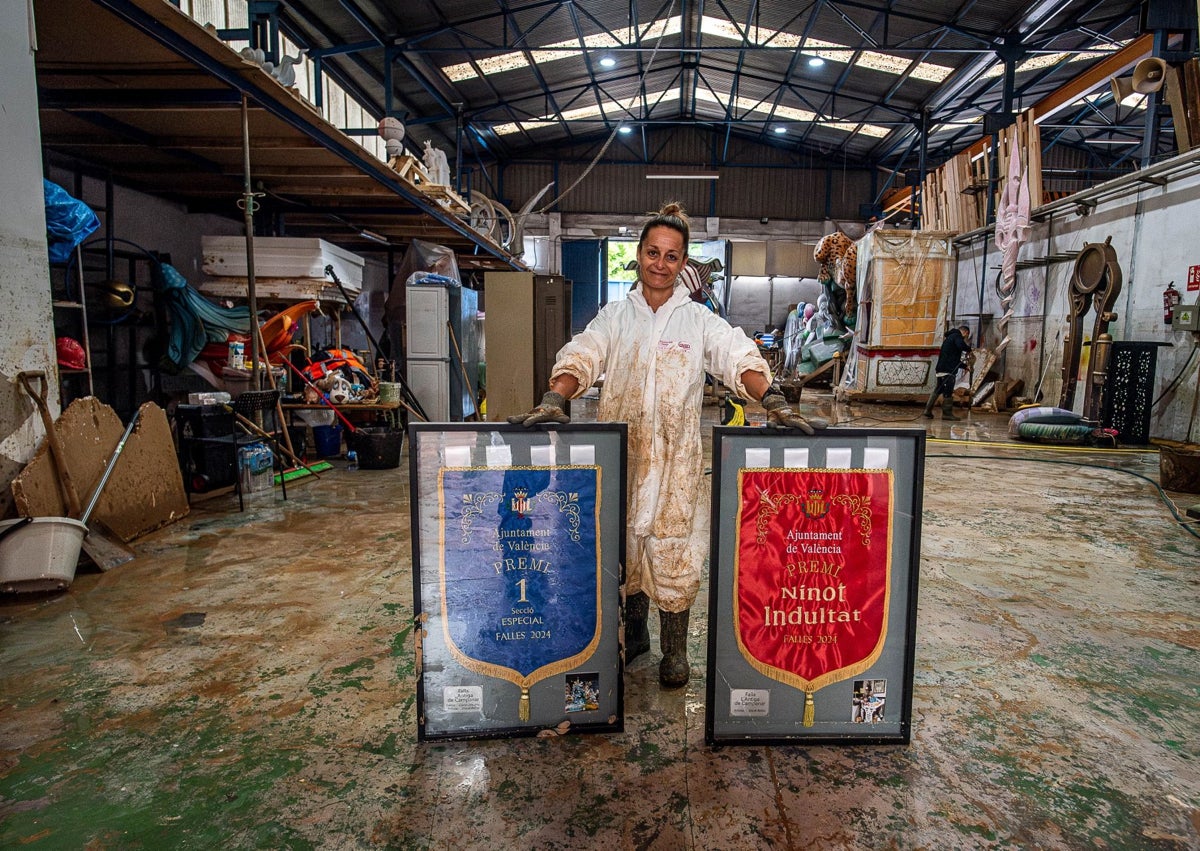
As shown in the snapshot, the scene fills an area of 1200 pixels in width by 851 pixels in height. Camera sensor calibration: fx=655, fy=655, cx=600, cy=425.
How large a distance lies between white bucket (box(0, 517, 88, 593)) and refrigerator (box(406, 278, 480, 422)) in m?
4.71

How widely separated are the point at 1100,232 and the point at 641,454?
10.4 meters

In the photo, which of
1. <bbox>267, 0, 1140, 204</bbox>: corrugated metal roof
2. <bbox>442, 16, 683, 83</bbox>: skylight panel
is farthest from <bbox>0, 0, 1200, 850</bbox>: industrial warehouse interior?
<bbox>442, 16, 683, 83</bbox>: skylight panel

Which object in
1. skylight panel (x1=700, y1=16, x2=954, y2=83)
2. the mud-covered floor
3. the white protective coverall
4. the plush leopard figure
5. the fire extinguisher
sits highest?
skylight panel (x1=700, y1=16, x2=954, y2=83)

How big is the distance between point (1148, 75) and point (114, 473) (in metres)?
10.3

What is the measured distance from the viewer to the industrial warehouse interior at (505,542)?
6.32ft

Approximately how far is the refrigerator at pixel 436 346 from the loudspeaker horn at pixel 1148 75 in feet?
26.4

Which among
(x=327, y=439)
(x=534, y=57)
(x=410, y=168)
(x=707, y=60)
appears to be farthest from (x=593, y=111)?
(x=327, y=439)

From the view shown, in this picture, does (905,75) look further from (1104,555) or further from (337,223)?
(1104,555)

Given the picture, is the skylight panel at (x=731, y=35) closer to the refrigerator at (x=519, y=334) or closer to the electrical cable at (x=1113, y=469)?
the refrigerator at (x=519, y=334)

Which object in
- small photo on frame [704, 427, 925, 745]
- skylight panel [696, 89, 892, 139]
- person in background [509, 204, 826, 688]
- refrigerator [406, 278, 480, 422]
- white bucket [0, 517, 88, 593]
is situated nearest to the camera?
small photo on frame [704, 427, 925, 745]

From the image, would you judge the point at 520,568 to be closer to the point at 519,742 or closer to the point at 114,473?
the point at 519,742

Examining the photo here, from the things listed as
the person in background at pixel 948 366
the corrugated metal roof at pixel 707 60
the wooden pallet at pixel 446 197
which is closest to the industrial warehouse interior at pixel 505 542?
the wooden pallet at pixel 446 197

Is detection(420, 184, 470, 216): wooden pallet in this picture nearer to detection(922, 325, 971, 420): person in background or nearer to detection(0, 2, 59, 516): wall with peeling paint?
detection(0, 2, 59, 516): wall with peeling paint

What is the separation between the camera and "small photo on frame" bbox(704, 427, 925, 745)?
2037 mm
